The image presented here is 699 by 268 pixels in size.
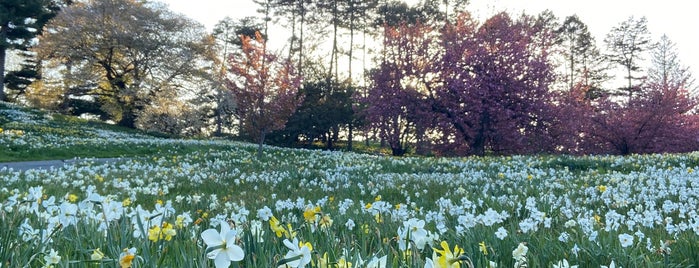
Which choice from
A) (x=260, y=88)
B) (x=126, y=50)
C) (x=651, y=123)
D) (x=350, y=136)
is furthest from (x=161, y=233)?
(x=126, y=50)

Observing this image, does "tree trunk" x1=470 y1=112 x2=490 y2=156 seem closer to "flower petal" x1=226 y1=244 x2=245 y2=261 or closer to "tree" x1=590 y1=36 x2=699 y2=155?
"tree" x1=590 y1=36 x2=699 y2=155

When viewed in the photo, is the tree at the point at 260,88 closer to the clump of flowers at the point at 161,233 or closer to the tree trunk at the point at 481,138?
the tree trunk at the point at 481,138

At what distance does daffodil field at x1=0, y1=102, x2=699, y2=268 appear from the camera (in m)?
1.89

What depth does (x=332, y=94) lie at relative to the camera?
3584 centimetres

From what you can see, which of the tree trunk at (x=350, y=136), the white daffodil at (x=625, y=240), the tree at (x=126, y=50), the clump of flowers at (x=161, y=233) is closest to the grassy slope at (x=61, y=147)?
the tree at (x=126, y=50)

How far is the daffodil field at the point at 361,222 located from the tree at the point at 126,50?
31.4m

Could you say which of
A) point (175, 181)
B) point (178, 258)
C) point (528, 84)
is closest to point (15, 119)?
point (175, 181)

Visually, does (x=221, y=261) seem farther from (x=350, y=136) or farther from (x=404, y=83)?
(x=350, y=136)

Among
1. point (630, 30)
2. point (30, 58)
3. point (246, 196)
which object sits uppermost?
point (630, 30)

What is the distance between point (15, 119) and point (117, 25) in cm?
1153

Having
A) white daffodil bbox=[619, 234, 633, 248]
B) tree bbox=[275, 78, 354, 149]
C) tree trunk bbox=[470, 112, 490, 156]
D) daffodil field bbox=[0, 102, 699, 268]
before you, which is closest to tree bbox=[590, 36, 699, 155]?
tree trunk bbox=[470, 112, 490, 156]

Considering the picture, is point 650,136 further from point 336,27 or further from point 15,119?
point 15,119

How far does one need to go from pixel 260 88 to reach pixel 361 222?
12.7 metres

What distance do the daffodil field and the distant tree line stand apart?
29.0 ft
